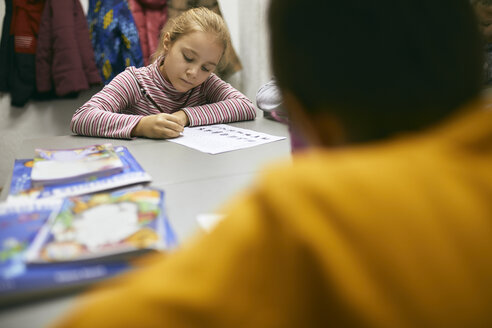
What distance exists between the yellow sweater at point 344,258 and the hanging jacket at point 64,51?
84.8 inches

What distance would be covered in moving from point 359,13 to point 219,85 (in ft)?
4.32

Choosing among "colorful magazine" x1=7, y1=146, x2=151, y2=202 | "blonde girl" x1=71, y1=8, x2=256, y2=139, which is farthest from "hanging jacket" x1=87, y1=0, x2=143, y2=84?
"colorful magazine" x1=7, y1=146, x2=151, y2=202

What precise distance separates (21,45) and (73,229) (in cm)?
198

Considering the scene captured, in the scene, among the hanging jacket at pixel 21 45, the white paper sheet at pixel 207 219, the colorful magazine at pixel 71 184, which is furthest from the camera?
the hanging jacket at pixel 21 45

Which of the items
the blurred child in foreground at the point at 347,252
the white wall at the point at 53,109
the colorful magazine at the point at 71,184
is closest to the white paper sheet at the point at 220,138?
the colorful magazine at the point at 71,184

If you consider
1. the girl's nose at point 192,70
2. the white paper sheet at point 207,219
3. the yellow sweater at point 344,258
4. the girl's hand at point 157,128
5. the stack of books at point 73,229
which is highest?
the girl's nose at point 192,70

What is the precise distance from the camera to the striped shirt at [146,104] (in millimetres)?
1160

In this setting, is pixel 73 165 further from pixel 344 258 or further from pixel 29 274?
pixel 344 258

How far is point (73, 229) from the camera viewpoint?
0.49 metres

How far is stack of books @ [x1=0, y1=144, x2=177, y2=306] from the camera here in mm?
417

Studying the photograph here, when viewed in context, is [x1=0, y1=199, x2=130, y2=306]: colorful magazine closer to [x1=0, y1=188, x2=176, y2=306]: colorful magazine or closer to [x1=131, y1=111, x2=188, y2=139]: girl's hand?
[x1=0, y1=188, x2=176, y2=306]: colorful magazine

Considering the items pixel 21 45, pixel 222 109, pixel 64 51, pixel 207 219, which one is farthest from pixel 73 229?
pixel 21 45

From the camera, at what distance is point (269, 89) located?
1.48 metres

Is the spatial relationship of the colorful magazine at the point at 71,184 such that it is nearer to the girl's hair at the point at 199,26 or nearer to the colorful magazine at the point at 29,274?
the colorful magazine at the point at 29,274
